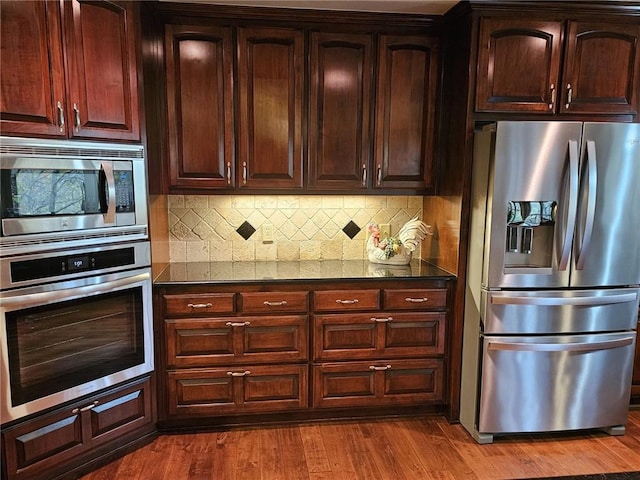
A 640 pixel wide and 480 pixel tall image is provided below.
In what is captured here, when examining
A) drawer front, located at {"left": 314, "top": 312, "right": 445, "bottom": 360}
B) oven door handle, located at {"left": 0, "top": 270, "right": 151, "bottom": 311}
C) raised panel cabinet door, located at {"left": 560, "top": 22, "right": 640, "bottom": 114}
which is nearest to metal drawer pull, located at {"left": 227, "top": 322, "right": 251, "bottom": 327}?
drawer front, located at {"left": 314, "top": 312, "right": 445, "bottom": 360}

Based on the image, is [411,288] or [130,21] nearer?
[130,21]

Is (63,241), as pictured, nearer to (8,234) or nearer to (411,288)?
(8,234)

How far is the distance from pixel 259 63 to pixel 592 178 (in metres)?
1.89

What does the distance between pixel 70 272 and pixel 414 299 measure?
1782 mm

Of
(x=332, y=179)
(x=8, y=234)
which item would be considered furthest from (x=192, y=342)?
(x=332, y=179)

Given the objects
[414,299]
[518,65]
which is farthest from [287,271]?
[518,65]

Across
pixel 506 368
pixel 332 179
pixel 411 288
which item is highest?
pixel 332 179

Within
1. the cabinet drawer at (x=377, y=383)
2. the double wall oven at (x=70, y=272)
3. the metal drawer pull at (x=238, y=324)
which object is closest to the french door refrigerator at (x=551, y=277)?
the cabinet drawer at (x=377, y=383)

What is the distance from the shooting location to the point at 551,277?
2.40m

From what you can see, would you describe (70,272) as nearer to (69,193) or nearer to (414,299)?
(69,193)

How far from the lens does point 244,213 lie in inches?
119

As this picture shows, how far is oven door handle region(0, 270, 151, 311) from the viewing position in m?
1.86

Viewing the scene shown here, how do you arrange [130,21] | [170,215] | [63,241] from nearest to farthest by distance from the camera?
1. [63,241]
2. [130,21]
3. [170,215]

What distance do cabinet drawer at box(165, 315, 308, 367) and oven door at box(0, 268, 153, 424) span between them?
16 centimetres
